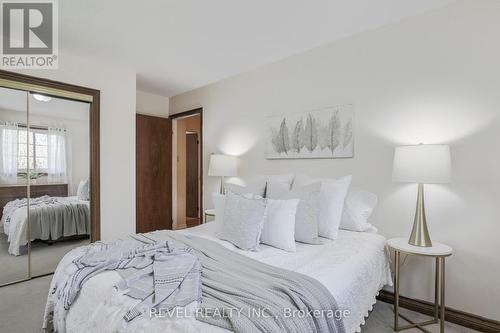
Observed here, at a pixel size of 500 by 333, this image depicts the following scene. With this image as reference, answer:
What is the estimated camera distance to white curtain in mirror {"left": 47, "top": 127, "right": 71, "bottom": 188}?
116 inches

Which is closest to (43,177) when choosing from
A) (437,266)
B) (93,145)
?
(93,145)

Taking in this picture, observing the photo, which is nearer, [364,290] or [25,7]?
[364,290]

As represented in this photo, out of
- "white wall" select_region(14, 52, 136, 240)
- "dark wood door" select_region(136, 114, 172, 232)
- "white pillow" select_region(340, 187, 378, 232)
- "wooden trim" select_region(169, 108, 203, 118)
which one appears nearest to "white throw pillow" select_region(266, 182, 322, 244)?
"white pillow" select_region(340, 187, 378, 232)

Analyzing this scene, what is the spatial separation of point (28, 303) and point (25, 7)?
2.60 metres

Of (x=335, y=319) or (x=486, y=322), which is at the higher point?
(x=335, y=319)

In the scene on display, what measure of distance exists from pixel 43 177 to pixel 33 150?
1.04ft

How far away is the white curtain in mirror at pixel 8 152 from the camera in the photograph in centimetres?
265

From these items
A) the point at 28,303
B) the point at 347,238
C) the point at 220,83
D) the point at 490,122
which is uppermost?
the point at 220,83

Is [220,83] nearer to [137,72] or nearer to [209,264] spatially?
[137,72]

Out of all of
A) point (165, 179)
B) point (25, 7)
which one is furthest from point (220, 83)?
point (25, 7)

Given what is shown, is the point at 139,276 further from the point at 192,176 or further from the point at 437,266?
the point at 192,176

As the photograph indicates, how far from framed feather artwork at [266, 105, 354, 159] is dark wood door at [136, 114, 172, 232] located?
2172 millimetres

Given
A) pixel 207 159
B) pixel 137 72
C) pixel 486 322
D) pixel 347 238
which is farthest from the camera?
pixel 207 159

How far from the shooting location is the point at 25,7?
2.16 m
